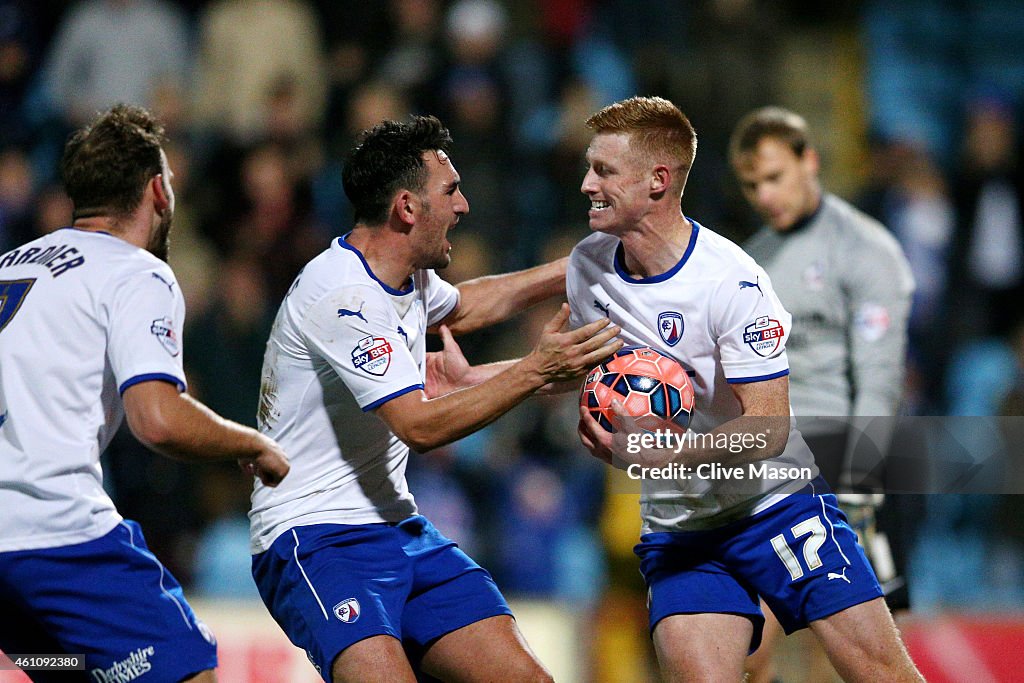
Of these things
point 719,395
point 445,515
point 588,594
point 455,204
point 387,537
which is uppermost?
point 455,204

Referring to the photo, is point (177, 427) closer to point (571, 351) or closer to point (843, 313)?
point (571, 351)

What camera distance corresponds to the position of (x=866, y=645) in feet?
13.8

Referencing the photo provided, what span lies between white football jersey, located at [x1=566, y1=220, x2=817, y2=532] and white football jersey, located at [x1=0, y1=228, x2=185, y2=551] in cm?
156

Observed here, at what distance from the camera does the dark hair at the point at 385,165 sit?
179 inches

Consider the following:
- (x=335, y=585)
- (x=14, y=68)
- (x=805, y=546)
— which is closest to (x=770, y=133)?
(x=805, y=546)

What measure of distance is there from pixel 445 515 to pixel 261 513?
398 cm

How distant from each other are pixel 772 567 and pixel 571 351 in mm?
1059

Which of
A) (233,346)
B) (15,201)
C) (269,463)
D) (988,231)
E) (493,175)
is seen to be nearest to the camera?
(269,463)

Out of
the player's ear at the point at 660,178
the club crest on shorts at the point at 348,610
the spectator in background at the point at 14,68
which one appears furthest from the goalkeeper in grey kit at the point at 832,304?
the spectator in background at the point at 14,68

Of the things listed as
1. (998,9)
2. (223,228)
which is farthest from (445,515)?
(998,9)

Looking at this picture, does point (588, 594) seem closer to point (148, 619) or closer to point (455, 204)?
point (455, 204)

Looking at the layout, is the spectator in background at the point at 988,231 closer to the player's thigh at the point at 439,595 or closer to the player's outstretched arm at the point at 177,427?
the player's thigh at the point at 439,595

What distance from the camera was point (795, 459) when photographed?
453 centimetres

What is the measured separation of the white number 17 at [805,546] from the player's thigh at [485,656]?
0.90 m
